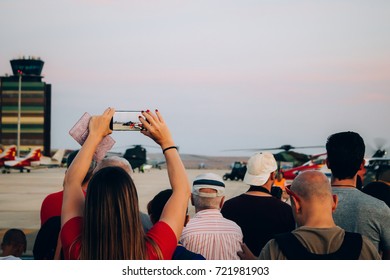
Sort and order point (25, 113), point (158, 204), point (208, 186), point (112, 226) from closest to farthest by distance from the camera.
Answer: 1. point (112, 226)
2. point (158, 204)
3. point (208, 186)
4. point (25, 113)

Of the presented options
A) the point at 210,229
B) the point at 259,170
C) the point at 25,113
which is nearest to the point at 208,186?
the point at 210,229

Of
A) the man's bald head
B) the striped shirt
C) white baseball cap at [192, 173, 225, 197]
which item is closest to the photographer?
the man's bald head

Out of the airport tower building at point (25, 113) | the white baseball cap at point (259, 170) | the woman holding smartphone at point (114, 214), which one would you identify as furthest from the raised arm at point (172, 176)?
the airport tower building at point (25, 113)

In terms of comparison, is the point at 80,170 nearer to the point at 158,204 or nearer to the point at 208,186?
the point at 158,204

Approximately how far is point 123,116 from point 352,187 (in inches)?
64.2

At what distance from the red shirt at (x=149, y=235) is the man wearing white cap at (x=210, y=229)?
4.50 ft

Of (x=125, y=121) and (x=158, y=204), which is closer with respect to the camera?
(x=125, y=121)

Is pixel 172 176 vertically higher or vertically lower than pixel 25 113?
higher

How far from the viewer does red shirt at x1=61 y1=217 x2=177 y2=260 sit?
2.21 metres

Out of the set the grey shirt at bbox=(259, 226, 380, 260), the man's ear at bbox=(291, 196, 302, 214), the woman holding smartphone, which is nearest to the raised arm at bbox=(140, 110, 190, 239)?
the woman holding smartphone

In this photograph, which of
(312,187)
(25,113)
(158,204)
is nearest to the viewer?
(312,187)

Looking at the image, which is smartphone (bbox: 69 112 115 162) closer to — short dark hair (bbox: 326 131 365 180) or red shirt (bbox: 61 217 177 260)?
red shirt (bbox: 61 217 177 260)

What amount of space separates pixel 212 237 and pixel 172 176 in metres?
1.33

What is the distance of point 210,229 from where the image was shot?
363 cm
